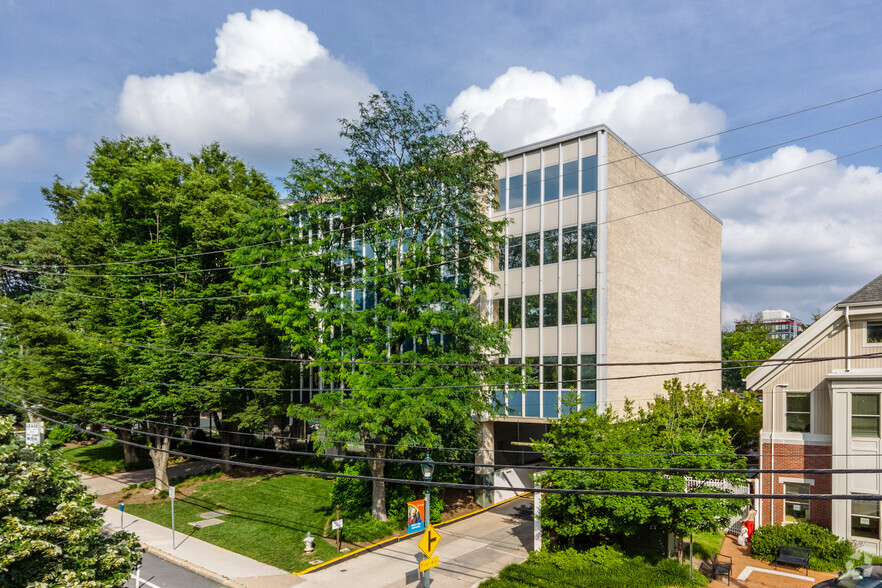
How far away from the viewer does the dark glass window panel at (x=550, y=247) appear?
89.9 feet

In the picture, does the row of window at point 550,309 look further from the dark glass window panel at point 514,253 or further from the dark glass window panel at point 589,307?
the dark glass window panel at point 514,253

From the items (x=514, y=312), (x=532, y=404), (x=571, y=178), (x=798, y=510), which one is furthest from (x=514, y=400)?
(x=798, y=510)

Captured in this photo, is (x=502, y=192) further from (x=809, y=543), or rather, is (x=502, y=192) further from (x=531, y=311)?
(x=809, y=543)

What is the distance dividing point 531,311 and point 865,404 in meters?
13.8

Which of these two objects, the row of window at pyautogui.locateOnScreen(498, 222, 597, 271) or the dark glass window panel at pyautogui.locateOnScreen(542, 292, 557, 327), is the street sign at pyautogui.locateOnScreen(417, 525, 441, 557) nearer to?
the dark glass window panel at pyautogui.locateOnScreen(542, 292, 557, 327)

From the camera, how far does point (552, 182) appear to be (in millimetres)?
27594

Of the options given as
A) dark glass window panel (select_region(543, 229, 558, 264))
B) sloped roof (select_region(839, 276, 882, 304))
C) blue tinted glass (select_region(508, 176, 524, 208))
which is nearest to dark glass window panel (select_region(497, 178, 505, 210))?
blue tinted glass (select_region(508, 176, 524, 208))

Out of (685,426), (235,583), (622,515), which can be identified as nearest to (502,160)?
(685,426)

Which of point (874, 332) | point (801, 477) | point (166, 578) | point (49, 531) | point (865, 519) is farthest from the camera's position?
point (801, 477)

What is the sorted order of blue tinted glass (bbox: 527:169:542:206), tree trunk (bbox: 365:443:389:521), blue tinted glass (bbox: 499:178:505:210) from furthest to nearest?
blue tinted glass (bbox: 499:178:505:210), blue tinted glass (bbox: 527:169:542:206), tree trunk (bbox: 365:443:389:521)

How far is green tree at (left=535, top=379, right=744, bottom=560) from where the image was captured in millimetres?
17172

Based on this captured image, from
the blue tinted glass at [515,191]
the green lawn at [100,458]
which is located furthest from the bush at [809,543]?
the green lawn at [100,458]

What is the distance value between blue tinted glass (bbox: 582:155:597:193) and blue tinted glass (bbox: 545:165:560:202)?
1.34m

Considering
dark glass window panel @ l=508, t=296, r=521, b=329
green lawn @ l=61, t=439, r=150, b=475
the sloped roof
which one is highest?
the sloped roof
